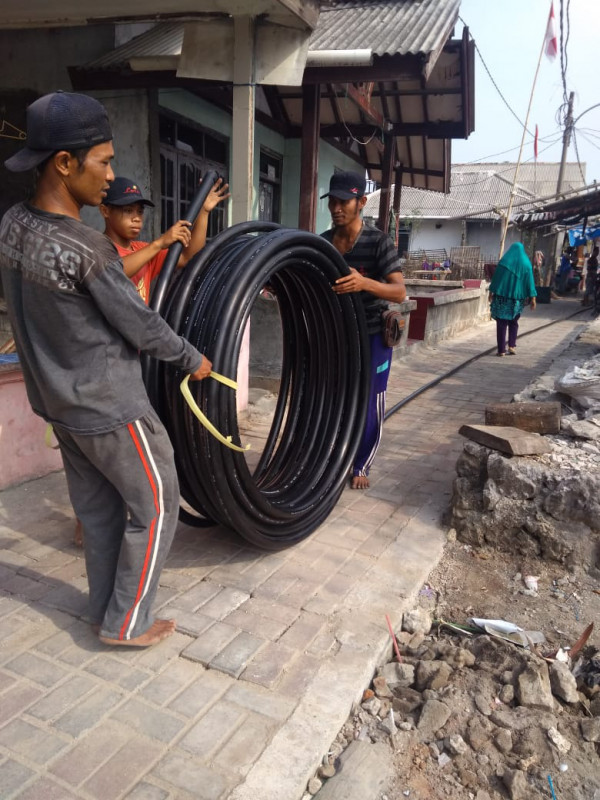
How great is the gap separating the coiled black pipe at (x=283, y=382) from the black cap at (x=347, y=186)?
1.19ft

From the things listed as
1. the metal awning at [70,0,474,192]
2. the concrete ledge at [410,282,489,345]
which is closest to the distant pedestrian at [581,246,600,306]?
the concrete ledge at [410,282,489,345]

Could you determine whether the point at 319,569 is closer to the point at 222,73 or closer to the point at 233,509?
the point at 233,509

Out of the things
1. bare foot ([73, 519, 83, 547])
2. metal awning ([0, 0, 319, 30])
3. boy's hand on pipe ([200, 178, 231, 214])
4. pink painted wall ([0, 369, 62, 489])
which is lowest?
bare foot ([73, 519, 83, 547])

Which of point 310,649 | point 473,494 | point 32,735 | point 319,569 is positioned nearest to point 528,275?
point 473,494

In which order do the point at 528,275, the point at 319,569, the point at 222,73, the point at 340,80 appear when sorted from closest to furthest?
the point at 319,569
the point at 222,73
the point at 340,80
the point at 528,275

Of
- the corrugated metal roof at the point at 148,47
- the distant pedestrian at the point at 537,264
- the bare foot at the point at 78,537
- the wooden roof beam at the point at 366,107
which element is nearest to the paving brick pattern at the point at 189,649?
the bare foot at the point at 78,537

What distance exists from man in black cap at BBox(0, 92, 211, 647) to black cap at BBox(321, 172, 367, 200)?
1.55 meters

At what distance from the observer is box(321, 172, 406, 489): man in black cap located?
342 centimetres

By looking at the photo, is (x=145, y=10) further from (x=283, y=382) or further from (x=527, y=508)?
(x=527, y=508)

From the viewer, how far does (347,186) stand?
11.2 ft

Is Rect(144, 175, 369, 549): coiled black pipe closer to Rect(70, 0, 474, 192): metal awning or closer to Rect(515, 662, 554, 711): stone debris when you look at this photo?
Rect(515, 662, 554, 711): stone debris

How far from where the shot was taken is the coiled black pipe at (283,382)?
2561 millimetres

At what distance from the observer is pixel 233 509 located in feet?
8.89

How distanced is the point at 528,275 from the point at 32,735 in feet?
29.4
